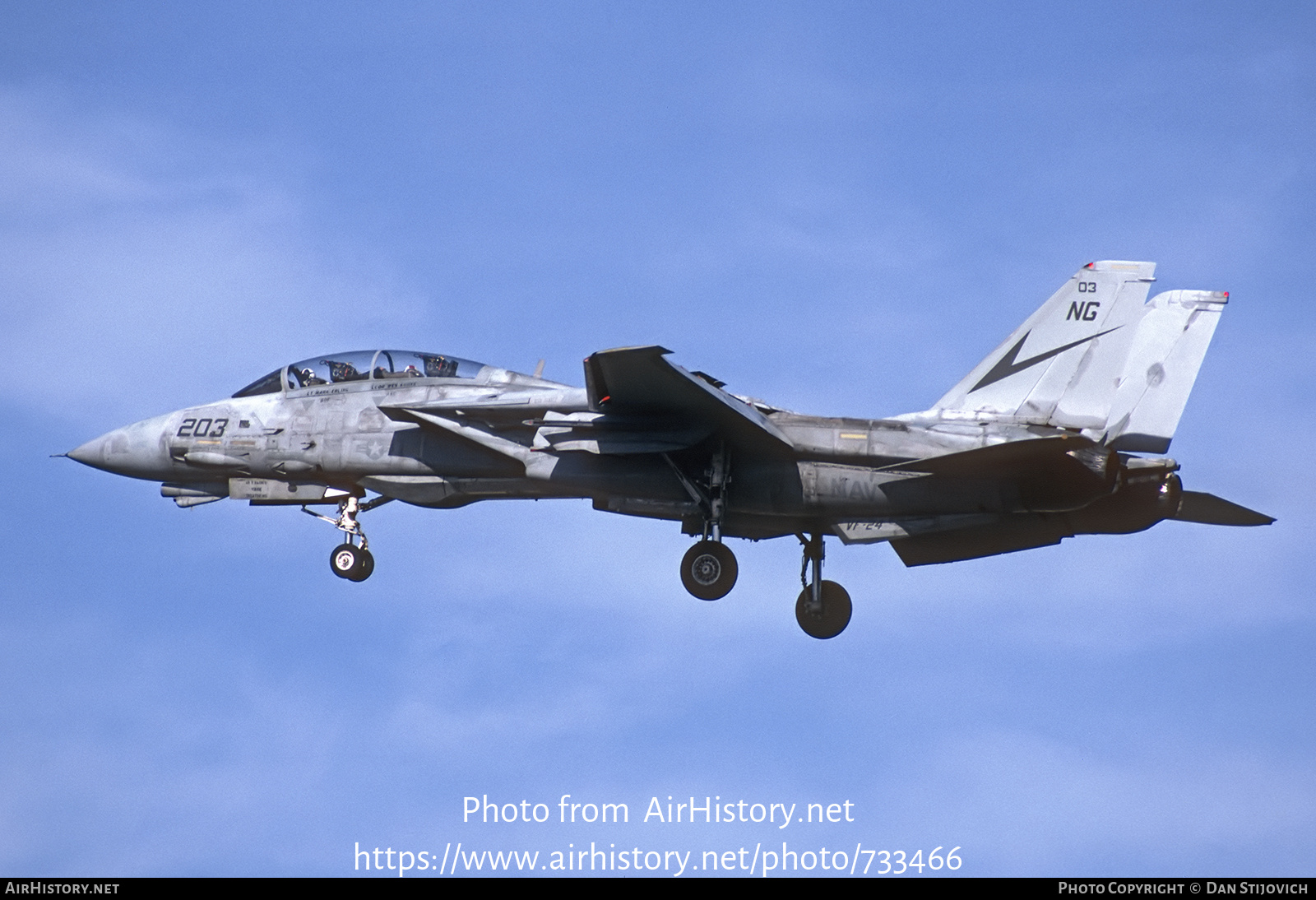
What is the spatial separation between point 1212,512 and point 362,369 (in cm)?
1219

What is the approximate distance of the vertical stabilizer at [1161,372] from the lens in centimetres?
2408

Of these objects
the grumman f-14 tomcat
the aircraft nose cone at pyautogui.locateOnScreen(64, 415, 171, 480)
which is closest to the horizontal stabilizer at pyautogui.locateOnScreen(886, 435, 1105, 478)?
the grumman f-14 tomcat

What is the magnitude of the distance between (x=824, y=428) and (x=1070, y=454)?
3.32 meters

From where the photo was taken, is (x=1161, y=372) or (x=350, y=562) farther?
(x=350, y=562)

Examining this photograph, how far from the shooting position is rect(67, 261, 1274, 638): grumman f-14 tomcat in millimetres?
23516

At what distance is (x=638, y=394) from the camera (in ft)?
75.9

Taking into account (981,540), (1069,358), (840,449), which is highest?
(1069,358)

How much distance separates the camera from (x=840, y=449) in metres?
23.9

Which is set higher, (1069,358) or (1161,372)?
(1069,358)

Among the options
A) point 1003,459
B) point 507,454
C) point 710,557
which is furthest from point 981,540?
point 507,454

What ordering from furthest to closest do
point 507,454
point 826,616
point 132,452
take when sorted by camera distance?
1. point 132,452
2. point 826,616
3. point 507,454

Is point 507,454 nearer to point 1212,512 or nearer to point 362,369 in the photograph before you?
point 362,369

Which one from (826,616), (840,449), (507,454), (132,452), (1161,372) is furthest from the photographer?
(132,452)
